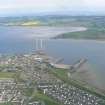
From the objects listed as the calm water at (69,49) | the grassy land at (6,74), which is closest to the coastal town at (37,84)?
the grassy land at (6,74)

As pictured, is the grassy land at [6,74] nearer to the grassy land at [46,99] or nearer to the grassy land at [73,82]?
the grassy land at [73,82]

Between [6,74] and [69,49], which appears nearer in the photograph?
[6,74]

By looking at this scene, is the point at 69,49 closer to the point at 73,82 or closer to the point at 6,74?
the point at 6,74

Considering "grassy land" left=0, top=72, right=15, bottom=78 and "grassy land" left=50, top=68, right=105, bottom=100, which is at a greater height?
"grassy land" left=50, top=68, right=105, bottom=100

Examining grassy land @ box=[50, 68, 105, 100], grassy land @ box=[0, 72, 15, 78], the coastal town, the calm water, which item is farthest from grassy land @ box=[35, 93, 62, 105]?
grassy land @ box=[0, 72, 15, 78]

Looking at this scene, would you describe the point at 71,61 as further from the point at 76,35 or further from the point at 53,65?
the point at 76,35

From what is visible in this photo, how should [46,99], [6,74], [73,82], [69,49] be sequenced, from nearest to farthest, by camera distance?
[46,99] → [73,82] → [6,74] → [69,49]

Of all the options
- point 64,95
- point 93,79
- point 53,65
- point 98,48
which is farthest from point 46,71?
point 98,48

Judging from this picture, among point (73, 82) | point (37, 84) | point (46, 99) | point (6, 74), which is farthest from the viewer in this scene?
point (6, 74)

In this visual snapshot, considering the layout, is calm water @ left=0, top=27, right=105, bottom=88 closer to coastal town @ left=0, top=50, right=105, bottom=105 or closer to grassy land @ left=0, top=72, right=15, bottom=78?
coastal town @ left=0, top=50, right=105, bottom=105

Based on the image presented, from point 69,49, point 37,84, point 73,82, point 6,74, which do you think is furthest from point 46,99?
point 69,49
